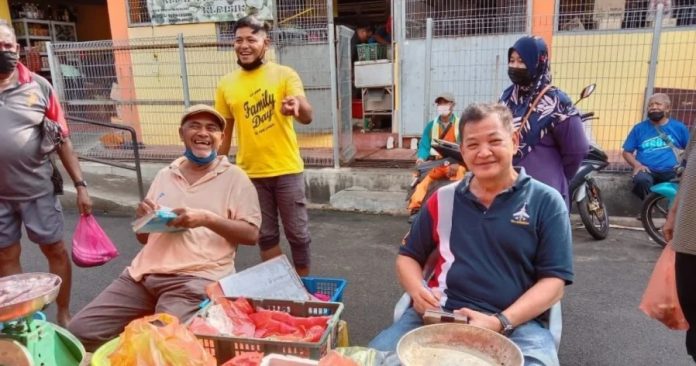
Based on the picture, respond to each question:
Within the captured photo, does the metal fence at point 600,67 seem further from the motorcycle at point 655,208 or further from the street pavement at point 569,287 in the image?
the street pavement at point 569,287

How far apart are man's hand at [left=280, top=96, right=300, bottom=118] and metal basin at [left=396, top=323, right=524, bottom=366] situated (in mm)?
1813

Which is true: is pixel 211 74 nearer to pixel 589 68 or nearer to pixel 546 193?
pixel 589 68

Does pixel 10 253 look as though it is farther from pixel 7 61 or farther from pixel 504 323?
pixel 504 323

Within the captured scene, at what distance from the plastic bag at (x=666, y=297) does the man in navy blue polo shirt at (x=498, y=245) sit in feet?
1.31

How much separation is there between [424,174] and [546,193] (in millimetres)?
2325

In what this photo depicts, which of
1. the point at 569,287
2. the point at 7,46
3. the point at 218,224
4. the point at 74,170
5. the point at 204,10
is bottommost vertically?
the point at 569,287

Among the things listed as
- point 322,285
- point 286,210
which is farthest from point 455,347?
point 286,210

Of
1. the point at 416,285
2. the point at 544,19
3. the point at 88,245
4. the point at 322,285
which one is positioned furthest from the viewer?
the point at 544,19

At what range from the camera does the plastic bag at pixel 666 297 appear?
6.13ft

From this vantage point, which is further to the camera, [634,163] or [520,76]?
[634,163]

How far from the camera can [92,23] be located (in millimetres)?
11523

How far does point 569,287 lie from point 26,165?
12.5ft

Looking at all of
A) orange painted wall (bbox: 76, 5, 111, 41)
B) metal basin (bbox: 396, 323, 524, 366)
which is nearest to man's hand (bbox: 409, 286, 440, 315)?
metal basin (bbox: 396, 323, 524, 366)

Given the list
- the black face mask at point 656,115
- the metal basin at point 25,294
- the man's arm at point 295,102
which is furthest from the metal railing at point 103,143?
the black face mask at point 656,115
